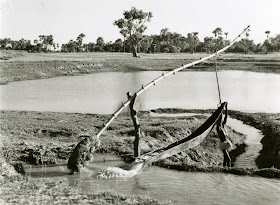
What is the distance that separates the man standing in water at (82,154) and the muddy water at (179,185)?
0.80ft

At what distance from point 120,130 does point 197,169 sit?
5203 mm

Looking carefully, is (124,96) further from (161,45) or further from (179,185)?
(161,45)

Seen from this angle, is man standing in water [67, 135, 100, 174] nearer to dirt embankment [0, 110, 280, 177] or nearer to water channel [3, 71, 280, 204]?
water channel [3, 71, 280, 204]

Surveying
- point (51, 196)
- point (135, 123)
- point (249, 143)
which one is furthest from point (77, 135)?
point (249, 143)

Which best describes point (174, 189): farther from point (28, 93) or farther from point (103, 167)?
point (28, 93)

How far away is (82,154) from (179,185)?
2649mm

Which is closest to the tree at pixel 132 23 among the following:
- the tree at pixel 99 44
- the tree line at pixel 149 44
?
the tree line at pixel 149 44

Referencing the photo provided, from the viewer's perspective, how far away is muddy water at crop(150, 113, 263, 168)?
48.4 ft

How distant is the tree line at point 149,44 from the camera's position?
7300cm

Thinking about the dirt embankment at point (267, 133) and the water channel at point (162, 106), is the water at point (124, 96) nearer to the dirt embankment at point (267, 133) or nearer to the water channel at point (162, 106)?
the water channel at point (162, 106)

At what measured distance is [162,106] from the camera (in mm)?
25859

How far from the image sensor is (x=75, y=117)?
66.1 ft

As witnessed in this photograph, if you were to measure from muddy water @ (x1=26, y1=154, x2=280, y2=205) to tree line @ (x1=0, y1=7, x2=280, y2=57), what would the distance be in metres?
62.8

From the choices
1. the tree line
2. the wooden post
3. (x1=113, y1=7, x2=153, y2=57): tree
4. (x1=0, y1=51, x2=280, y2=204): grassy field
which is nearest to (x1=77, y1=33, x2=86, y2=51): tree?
the tree line
